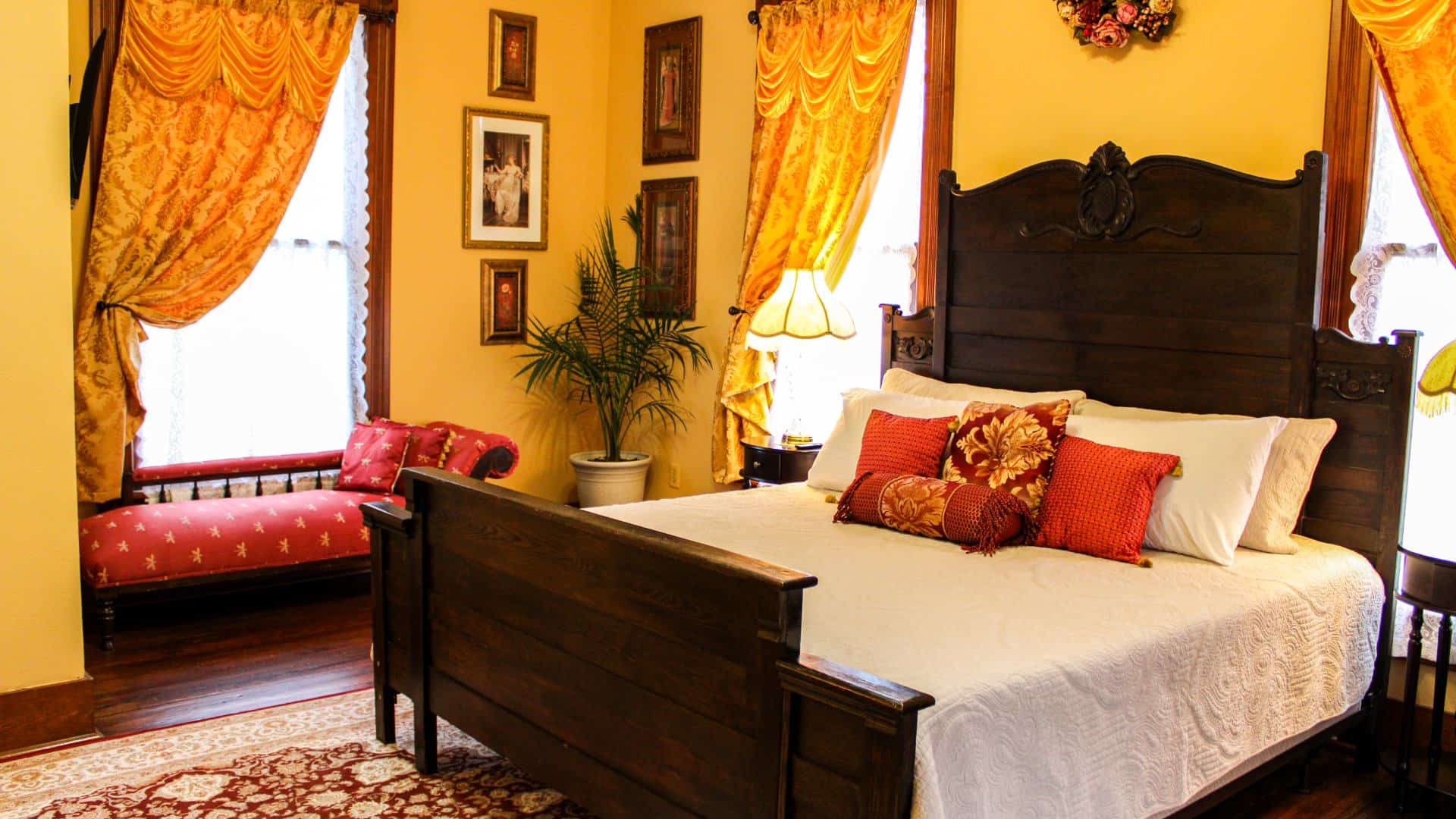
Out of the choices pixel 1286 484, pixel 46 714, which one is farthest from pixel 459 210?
pixel 1286 484

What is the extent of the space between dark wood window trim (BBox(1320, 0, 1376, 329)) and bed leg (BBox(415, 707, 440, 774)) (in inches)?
110

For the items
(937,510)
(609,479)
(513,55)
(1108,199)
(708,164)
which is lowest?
(609,479)

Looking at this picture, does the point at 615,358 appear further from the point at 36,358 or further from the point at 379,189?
the point at 36,358

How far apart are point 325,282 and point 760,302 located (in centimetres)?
191

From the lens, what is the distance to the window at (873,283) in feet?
15.9

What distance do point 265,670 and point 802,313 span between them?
2272 mm

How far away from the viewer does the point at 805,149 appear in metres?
5.16

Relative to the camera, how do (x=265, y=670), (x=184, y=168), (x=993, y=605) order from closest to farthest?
(x=993, y=605) < (x=265, y=670) < (x=184, y=168)

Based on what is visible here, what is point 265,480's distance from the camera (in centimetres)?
532

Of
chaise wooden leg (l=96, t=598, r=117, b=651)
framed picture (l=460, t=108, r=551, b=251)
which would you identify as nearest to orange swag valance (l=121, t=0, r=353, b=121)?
framed picture (l=460, t=108, r=551, b=251)

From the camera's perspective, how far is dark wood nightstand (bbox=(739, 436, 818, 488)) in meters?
4.81

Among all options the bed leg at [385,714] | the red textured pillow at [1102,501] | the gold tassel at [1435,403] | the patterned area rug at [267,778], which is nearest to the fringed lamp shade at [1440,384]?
the gold tassel at [1435,403]

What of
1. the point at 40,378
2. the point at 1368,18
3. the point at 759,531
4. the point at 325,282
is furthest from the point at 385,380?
the point at 1368,18

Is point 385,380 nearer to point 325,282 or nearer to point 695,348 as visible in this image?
point 325,282
